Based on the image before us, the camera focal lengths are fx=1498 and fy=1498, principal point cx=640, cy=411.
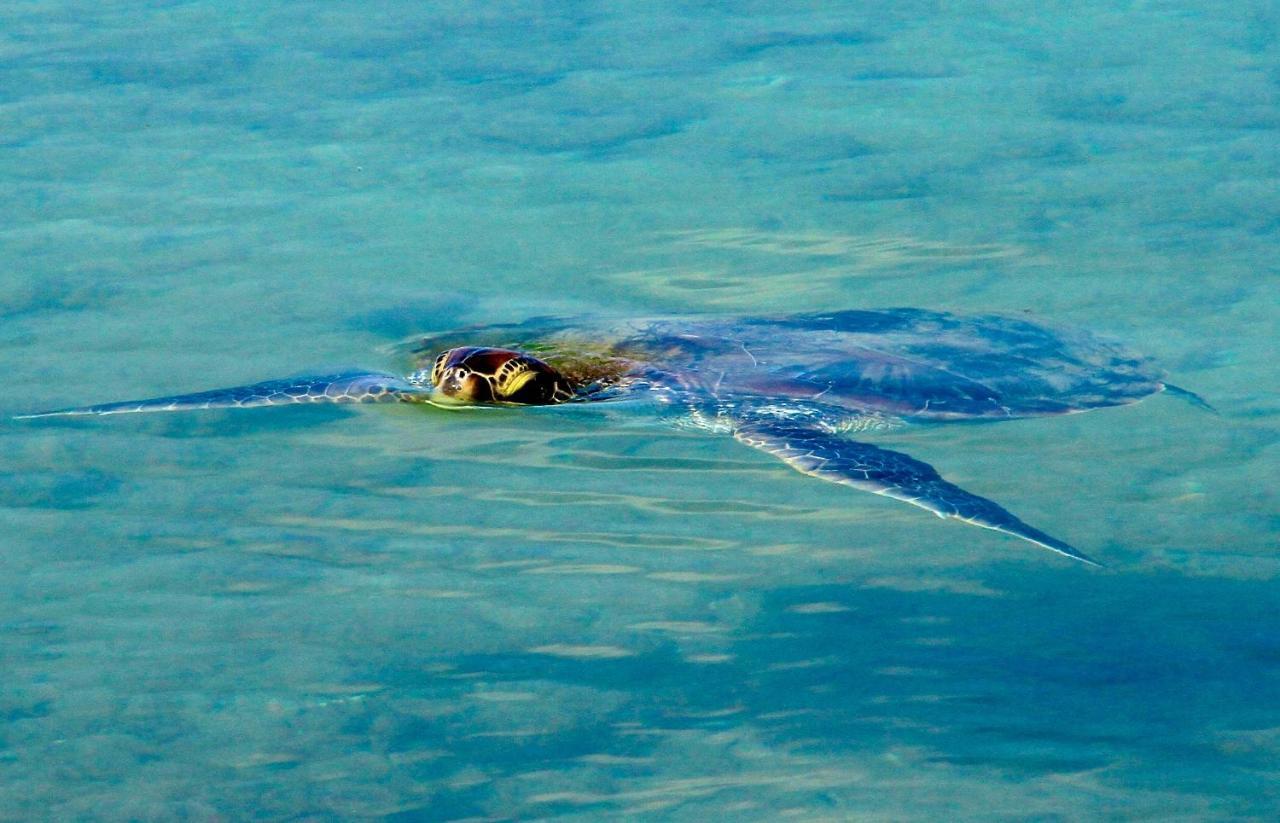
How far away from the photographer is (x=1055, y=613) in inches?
211

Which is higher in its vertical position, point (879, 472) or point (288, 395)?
point (288, 395)

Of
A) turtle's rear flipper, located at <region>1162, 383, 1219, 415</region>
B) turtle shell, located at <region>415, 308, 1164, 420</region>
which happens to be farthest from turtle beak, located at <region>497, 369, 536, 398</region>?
turtle's rear flipper, located at <region>1162, 383, 1219, 415</region>

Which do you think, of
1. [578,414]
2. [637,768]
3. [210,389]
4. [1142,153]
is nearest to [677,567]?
[637,768]

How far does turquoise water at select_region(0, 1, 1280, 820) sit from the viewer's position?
471 centimetres

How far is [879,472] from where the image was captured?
6.43 metres

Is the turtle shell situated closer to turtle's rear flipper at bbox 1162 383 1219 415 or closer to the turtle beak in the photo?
turtle's rear flipper at bbox 1162 383 1219 415

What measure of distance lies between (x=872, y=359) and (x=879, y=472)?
1.22 metres

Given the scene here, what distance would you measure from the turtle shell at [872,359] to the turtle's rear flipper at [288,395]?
72 cm

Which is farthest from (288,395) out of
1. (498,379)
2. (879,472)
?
(879,472)

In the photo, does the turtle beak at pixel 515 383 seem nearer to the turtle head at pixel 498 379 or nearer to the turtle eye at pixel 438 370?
the turtle head at pixel 498 379

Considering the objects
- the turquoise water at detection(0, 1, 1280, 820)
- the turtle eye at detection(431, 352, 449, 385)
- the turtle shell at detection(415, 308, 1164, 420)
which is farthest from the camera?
the turtle eye at detection(431, 352, 449, 385)

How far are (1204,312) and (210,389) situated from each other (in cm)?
545

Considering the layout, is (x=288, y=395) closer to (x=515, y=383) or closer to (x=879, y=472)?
(x=515, y=383)

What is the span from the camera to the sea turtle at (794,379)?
7117 millimetres
